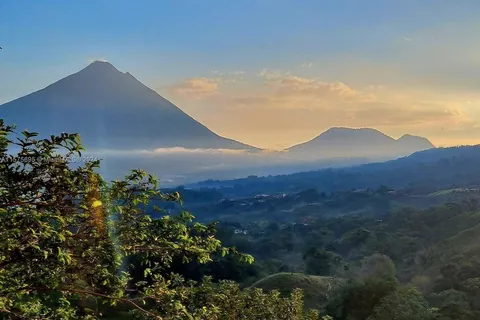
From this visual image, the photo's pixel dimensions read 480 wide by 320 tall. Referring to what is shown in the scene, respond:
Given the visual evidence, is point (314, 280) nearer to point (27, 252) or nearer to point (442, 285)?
point (442, 285)

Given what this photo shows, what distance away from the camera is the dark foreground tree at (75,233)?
415cm

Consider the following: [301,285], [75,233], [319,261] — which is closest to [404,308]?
[75,233]

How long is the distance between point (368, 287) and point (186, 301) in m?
21.5

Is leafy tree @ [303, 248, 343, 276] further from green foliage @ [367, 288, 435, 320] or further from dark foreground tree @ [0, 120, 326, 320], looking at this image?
dark foreground tree @ [0, 120, 326, 320]

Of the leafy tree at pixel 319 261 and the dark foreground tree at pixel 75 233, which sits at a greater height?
the dark foreground tree at pixel 75 233

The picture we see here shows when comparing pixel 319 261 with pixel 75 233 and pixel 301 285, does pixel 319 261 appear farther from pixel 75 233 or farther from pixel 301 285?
pixel 75 233

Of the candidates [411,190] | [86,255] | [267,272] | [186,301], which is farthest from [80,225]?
[411,190]

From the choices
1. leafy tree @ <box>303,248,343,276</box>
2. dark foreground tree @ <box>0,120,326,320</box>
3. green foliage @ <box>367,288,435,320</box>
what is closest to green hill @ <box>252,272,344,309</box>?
leafy tree @ <box>303,248,343,276</box>

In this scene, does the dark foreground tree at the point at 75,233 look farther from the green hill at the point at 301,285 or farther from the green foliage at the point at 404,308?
the green hill at the point at 301,285

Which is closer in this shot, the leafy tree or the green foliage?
the green foliage

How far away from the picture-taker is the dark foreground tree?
13.6 ft

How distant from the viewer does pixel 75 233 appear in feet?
15.9

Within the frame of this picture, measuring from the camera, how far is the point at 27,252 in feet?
14.1

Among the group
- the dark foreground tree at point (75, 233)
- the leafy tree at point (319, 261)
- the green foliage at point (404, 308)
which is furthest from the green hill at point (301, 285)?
the dark foreground tree at point (75, 233)
